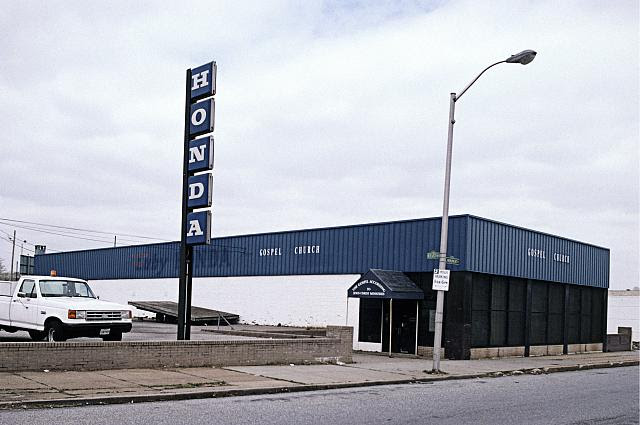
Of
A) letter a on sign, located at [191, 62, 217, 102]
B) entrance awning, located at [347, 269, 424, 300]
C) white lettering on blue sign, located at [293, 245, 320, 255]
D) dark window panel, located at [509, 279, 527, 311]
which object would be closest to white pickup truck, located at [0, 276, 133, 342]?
letter a on sign, located at [191, 62, 217, 102]

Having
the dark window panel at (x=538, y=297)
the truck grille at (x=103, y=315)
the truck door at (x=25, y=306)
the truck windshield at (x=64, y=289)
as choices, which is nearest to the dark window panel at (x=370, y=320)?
the dark window panel at (x=538, y=297)

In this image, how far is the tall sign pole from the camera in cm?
2042

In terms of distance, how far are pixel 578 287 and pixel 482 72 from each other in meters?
17.4

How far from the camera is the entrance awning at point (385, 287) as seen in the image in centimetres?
2606

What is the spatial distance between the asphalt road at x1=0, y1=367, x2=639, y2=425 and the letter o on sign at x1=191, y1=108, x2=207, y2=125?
8831 mm

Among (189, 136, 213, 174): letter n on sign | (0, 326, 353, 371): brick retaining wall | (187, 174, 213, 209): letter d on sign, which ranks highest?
(189, 136, 213, 174): letter n on sign

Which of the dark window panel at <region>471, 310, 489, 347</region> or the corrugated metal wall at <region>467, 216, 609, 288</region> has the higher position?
the corrugated metal wall at <region>467, 216, 609, 288</region>

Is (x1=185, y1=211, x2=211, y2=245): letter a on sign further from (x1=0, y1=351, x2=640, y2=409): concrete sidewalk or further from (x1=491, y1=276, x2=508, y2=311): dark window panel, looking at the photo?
(x1=491, y1=276, x2=508, y2=311): dark window panel

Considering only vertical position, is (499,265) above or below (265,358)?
above

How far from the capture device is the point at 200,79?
21031 mm

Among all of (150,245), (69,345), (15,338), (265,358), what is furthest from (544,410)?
(150,245)

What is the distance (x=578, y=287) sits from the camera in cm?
3384

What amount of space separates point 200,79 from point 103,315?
6882mm

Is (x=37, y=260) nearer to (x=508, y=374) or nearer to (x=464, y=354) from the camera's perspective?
(x=464, y=354)
